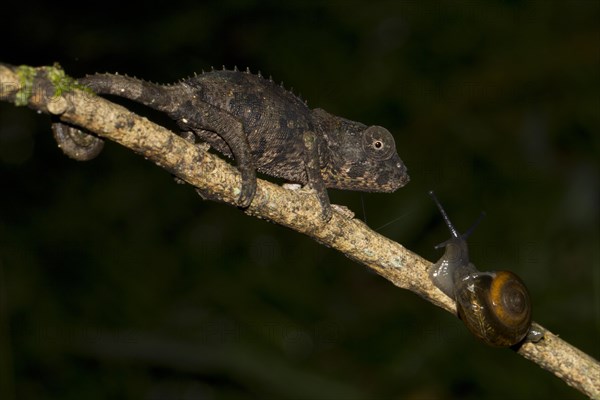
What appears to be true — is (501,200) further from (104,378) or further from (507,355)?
(104,378)

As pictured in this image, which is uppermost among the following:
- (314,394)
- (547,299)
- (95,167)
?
(95,167)

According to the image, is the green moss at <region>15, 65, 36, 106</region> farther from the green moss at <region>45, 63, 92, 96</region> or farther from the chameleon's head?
the chameleon's head

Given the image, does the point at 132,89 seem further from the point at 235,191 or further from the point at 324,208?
the point at 324,208

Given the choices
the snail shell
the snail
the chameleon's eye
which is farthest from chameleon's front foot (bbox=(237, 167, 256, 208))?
the snail shell

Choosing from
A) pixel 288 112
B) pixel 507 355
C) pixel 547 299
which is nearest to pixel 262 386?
pixel 507 355

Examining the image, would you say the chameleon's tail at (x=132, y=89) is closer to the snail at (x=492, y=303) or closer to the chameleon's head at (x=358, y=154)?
the chameleon's head at (x=358, y=154)

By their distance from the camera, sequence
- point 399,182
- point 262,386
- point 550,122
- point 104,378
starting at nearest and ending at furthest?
1. point 399,182
2. point 262,386
3. point 104,378
4. point 550,122
